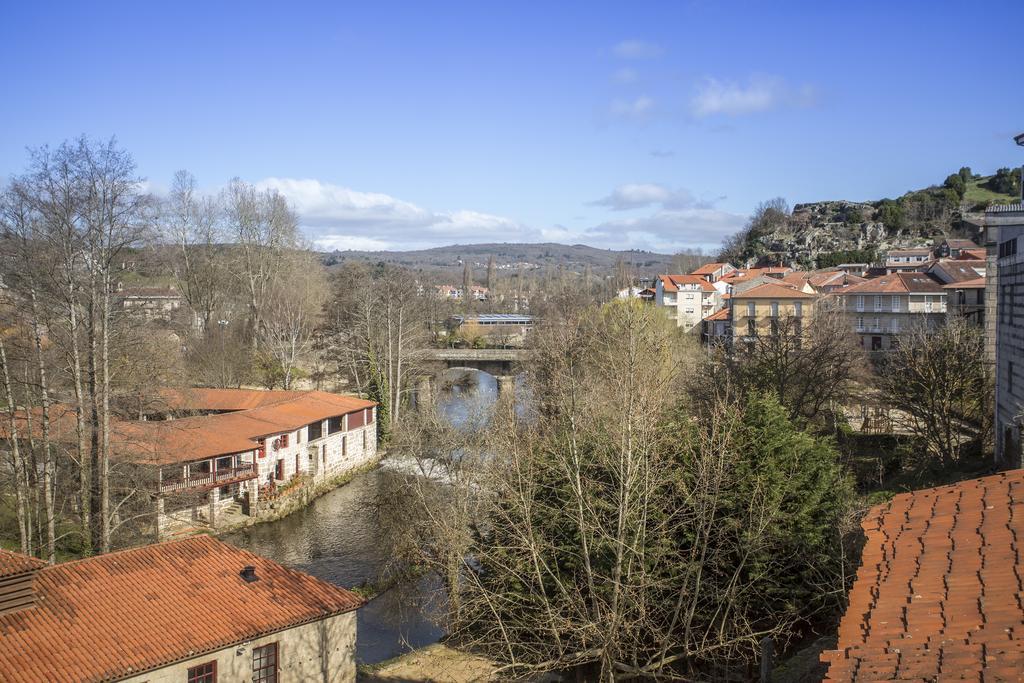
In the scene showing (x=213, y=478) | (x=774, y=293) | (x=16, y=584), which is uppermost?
(x=774, y=293)

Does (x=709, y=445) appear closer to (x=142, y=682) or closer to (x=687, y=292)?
(x=142, y=682)

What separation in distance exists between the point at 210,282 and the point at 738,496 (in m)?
45.1

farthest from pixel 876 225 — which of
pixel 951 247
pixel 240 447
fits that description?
pixel 240 447

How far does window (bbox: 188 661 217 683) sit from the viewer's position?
12.4 m

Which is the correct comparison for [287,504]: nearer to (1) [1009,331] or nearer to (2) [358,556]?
(2) [358,556]

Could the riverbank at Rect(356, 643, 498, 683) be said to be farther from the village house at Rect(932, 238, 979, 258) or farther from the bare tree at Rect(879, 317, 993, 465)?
the village house at Rect(932, 238, 979, 258)

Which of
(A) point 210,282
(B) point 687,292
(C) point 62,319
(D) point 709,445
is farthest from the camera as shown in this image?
(B) point 687,292

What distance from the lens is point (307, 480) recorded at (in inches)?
1241

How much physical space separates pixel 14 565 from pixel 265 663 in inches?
165

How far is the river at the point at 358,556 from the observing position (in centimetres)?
1848

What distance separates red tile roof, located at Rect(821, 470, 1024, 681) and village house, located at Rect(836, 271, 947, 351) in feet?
153

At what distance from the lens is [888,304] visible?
175 feet

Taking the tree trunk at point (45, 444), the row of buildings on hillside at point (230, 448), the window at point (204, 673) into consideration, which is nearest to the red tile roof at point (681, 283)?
the row of buildings on hillside at point (230, 448)

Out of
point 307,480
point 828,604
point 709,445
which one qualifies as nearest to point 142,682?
point 709,445
